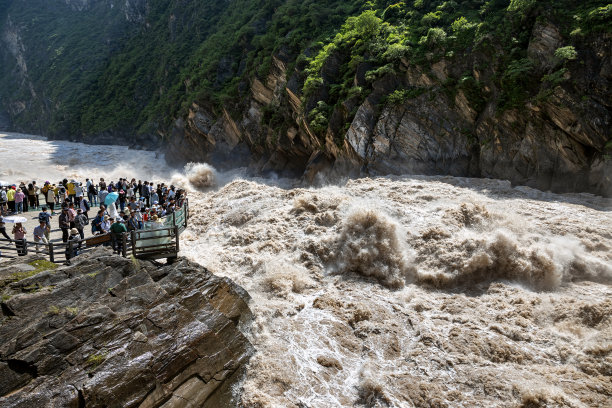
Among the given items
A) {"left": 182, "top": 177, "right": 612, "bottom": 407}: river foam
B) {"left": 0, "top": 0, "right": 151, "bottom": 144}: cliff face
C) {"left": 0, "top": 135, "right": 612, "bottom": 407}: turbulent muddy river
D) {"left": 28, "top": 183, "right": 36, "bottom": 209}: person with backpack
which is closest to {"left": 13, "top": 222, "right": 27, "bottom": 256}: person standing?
{"left": 0, "top": 135, "right": 612, "bottom": 407}: turbulent muddy river

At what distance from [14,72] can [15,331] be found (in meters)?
99.5

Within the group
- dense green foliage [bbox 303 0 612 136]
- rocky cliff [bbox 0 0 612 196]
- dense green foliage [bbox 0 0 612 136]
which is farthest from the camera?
dense green foliage [bbox 0 0 612 136]

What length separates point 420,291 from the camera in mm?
12906

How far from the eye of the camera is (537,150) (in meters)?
19.6

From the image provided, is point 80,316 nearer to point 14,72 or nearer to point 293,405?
point 293,405

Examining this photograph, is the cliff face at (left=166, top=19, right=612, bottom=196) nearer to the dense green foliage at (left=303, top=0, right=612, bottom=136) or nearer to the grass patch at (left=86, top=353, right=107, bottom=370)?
the dense green foliage at (left=303, top=0, right=612, bottom=136)

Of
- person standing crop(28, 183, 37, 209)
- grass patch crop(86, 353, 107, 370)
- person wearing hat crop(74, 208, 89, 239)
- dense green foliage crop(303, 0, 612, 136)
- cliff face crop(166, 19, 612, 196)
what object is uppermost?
dense green foliage crop(303, 0, 612, 136)

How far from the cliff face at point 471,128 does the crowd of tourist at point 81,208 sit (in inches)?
445

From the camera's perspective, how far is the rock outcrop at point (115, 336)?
25.8 feet

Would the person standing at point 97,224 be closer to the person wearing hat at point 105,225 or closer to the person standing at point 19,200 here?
the person wearing hat at point 105,225

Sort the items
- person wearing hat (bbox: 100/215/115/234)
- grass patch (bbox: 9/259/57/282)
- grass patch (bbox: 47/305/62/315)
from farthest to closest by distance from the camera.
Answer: person wearing hat (bbox: 100/215/115/234) → grass patch (bbox: 9/259/57/282) → grass patch (bbox: 47/305/62/315)

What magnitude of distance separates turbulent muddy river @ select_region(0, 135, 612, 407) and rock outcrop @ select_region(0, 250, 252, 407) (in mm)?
989

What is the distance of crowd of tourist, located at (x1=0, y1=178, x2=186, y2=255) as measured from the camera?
14.1 meters

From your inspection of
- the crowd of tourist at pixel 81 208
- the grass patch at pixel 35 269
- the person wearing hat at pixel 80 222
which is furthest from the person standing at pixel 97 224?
the grass patch at pixel 35 269
